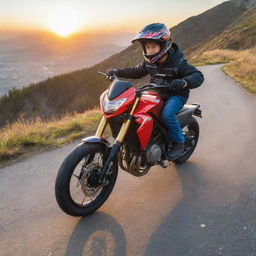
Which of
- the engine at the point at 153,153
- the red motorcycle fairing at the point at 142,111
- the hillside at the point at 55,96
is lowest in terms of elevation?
the hillside at the point at 55,96

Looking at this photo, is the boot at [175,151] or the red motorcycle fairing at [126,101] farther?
the boot at [175,151]

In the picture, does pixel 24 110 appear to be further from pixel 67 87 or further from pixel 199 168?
pixel 199 168

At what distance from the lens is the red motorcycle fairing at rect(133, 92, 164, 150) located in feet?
12.6

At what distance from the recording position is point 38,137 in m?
7.30

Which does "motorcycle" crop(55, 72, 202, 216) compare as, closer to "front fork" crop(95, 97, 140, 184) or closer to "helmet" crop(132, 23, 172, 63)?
"front fork" crop(95, 97, 140, 184)

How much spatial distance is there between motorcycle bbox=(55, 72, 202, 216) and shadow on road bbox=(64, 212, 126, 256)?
0.18 meters

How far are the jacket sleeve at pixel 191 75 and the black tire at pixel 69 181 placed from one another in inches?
63.1

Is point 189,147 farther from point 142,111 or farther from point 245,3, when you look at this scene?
point 245,3

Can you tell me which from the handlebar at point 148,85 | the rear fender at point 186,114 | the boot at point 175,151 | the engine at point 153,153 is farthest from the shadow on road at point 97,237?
the rear fender at point 186,114

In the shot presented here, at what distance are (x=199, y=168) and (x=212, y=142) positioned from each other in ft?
4.80

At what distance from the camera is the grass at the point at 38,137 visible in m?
6.46

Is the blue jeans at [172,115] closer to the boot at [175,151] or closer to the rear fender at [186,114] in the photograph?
the boot at [175,151]

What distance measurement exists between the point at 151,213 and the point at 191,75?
208cm

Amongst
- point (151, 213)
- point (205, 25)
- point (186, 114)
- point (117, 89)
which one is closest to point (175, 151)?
point (186, 114)
